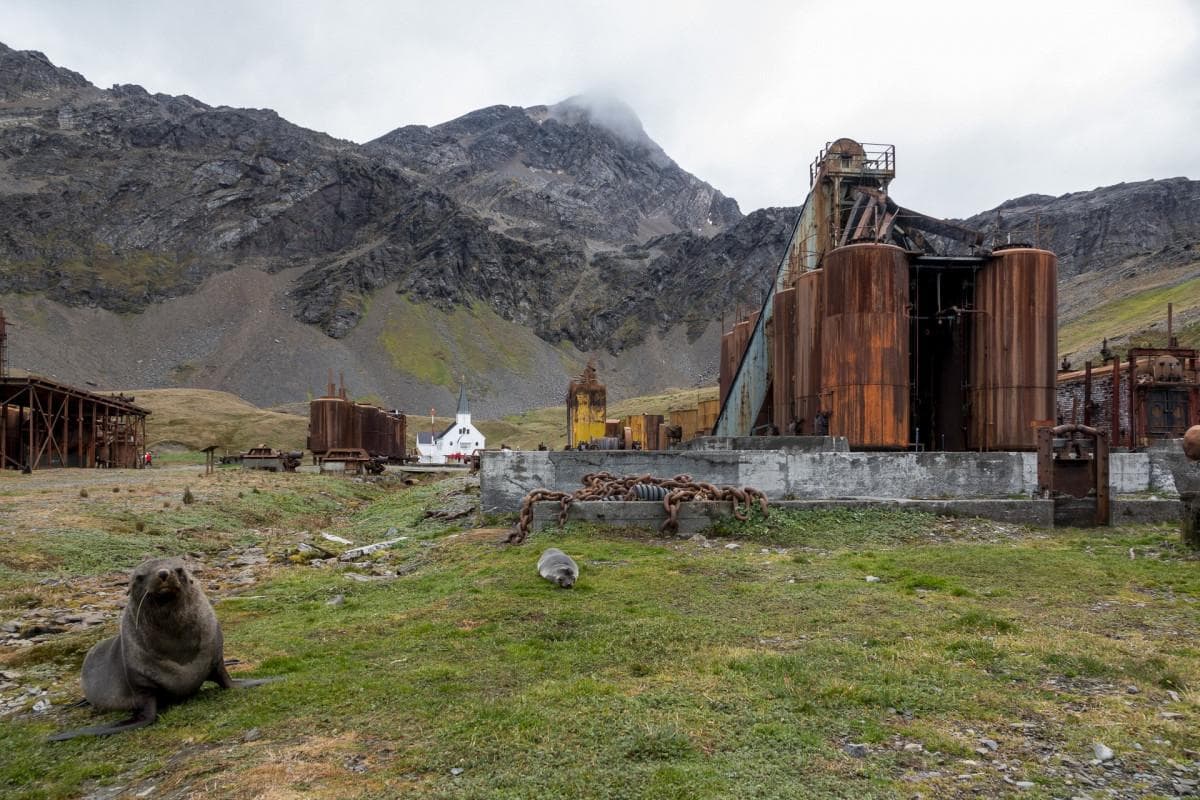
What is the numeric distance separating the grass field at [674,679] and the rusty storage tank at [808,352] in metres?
9.44

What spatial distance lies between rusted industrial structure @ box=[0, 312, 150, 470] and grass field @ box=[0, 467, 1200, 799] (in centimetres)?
2937

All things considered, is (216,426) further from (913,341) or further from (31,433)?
(913,341)

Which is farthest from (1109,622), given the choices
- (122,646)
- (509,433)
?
(509,433)

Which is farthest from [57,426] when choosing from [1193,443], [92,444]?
[1193,443]

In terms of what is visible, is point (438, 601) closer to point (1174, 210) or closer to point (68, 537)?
point (68, 537)

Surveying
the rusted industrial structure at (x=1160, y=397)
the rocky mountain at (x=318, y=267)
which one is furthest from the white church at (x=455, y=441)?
the rusted industrial structure at (x=1160, y=397)

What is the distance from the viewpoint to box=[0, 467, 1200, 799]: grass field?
406 centimetres

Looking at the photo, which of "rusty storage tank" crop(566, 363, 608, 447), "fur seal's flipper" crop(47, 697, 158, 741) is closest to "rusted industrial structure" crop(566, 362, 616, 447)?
"rusty storage tank" crop(566, 363, 608, 447)

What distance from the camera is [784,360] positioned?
23.8 m

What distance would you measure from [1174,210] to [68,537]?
18773 cm

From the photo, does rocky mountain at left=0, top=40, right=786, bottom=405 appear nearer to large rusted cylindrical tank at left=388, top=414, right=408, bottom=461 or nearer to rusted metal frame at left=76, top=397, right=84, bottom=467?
large rusted cylindrical tank at left=388, top=414, right=408, bottom=461

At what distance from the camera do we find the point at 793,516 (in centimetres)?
1291

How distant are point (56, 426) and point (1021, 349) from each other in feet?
146

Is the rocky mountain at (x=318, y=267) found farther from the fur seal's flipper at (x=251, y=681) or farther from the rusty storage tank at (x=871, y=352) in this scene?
the fur seal's flipper at (x=251, y=681)
